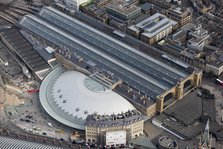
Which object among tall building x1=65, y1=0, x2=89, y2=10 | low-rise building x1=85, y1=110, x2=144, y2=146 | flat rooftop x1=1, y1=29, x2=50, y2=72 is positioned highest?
tall building x1=65, y1=0, x2=89, y2=10

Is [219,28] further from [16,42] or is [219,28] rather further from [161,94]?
[16,42]

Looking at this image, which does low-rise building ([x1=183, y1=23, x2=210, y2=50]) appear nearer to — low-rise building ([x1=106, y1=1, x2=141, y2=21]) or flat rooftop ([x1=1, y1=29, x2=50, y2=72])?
low-rise building ([x1=106, y1=1, x2=141, y2=21])

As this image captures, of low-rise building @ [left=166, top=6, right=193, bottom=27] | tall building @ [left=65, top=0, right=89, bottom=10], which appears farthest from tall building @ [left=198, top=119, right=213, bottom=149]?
tall building @ [left=65, top=0, right=89, bottom=10]

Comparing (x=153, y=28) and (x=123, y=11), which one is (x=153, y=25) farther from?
(x=123, y=11)

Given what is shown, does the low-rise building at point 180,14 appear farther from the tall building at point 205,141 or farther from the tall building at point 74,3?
the tall building at point 205,141

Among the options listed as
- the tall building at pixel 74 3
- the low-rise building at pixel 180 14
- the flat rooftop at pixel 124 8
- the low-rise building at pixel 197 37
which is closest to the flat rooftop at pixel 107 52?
→ the tall building at pixel 74 3

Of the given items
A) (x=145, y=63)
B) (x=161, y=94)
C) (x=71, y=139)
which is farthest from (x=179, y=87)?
(x=71, y=139)
